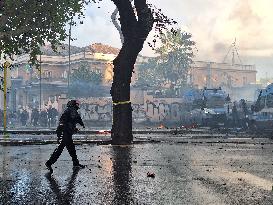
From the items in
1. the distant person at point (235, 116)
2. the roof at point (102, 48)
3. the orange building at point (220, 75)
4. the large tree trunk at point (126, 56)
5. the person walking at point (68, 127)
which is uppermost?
the roof at point (102, 48)

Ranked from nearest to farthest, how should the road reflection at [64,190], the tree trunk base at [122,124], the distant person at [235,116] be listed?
the road reflection at [64,190] → the tree trunk base at [122,124] → the distant person at [235,116]

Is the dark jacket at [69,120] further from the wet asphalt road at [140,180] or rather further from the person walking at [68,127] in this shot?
the wet asphalt road at [140,180]

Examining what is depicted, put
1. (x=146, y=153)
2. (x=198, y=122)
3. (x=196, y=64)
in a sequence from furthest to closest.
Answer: (x=196, y=64) → (x=198, y=122) → (x=146, y=153)

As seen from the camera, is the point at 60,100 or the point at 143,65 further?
the point at 143,65

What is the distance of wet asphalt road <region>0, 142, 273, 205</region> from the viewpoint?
580 centimetres

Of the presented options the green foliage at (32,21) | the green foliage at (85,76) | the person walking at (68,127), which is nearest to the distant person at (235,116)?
the green foliage at (32,21)

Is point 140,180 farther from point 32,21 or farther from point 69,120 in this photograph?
point 32,21

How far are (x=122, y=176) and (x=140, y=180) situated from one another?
58 centimetres

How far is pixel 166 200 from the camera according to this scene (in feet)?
18.6

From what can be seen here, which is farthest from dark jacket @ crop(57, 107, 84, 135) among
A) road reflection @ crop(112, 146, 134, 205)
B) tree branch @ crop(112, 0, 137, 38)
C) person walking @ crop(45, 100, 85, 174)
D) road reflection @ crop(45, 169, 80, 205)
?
tree branch @ crop(112, 0, 137, 38)

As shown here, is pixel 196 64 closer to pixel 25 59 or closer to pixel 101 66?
pixel 101 66

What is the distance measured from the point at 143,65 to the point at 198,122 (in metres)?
43.3

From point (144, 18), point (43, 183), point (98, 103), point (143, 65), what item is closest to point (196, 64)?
point (143, 65)

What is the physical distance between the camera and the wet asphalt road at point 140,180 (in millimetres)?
5805
